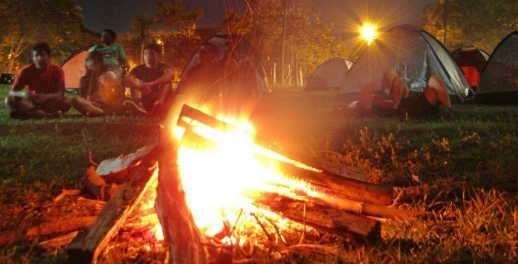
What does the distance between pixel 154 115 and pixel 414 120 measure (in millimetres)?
5940

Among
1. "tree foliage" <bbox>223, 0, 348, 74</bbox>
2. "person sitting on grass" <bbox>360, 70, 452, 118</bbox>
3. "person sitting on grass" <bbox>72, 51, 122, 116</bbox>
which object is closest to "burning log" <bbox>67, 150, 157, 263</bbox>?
"person sitting on grass" <bbox>360, 70, 452, 118</bbox>

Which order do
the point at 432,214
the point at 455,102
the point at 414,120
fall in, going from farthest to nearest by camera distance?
1. the point at 455,102
2. the point at 414,120
3. the point at 432,214

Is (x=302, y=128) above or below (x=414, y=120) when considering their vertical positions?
below

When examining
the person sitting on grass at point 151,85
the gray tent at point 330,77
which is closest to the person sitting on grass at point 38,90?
the person sitting on grass at point 151,85

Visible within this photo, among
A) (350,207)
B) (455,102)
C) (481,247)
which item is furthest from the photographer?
(455,102)

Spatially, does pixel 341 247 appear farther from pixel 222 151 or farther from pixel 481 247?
pixel 222 151

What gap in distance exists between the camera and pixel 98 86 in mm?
10328

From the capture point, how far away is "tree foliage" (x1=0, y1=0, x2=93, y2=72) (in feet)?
103

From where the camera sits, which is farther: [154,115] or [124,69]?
[124,69]

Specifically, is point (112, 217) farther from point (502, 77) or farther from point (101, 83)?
point (502, 77)

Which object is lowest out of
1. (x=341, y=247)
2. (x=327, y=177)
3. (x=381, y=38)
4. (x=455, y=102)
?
(x=341, y=247)

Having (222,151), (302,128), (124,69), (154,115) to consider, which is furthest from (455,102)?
(222,151)

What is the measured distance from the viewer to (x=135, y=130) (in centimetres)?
695

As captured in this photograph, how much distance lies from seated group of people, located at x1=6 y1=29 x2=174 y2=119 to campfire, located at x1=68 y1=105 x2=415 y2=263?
6.18 m
